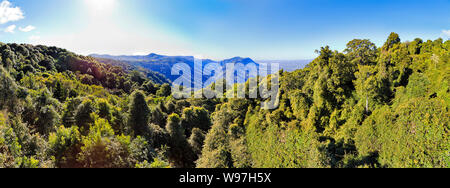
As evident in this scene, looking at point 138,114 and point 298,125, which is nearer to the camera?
point 138,114

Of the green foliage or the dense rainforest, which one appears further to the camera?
the green foliage

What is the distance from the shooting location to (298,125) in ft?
69.8

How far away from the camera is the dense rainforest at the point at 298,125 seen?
12156mm

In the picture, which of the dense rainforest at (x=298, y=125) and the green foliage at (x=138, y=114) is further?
the green foliage at (x=138, y=114)

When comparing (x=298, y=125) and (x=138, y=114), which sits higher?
(x=138, y=114)

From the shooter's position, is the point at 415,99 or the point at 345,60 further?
the point at 345,60

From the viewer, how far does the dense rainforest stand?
479 inches

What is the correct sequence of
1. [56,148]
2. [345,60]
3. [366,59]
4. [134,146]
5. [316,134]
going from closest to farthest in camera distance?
[56,148], [134,146], [316,134], [345,60], [366,59]

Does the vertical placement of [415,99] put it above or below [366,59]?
below
